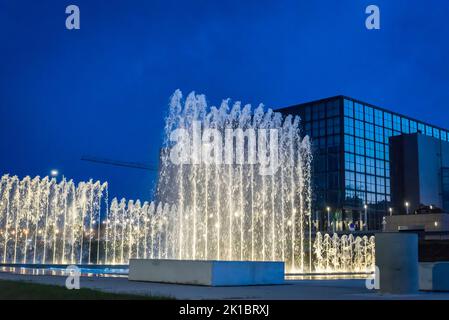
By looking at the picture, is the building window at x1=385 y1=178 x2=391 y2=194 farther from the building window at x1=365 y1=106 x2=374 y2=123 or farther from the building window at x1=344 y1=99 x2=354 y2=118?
the building window at x1=344 y1=99 x2=354 y2=118

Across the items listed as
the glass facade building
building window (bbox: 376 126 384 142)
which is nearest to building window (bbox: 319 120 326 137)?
the glass facade building

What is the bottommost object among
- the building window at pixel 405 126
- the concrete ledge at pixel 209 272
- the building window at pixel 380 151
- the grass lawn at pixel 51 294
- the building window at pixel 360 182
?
the grass lawn at pixel 51 294

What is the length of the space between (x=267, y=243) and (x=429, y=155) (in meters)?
52.5

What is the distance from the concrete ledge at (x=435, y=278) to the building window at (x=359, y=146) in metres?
66.0

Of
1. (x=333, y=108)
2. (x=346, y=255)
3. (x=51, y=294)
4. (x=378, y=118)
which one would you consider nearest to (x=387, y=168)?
(x=378, y=118)

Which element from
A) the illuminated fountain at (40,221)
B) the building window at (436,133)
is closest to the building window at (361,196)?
the building window at (436,133)

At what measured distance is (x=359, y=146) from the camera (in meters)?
83.9

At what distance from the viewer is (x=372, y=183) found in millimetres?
85875

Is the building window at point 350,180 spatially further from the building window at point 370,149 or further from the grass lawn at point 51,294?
the grass lawn at point 51,294

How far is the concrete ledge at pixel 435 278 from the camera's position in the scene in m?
18.1

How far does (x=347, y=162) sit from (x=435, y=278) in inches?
2531
